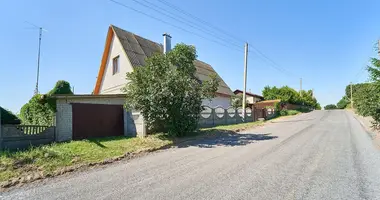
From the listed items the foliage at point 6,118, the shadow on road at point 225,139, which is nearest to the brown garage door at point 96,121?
the foliage at point 6,118

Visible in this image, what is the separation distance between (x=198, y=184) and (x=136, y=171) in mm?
1929

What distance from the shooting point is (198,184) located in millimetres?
4844

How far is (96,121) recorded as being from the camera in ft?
38.9

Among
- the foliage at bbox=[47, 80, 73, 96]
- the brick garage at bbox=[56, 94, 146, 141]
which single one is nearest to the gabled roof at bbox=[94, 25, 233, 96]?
the foliage at bbox=[47, 80, 73, 96]

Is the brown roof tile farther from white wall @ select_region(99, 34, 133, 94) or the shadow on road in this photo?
the shadow on road

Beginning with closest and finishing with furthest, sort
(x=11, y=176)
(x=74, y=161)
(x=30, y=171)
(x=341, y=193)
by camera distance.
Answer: (x=341, y=193) < (x=11, y=176) < (x=30, y=171) < (x=74, y=161)

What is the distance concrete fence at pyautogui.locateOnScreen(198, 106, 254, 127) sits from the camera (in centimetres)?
1703

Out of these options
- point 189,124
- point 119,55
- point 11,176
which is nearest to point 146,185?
point 11,176

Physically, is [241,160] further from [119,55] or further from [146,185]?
[119,55]

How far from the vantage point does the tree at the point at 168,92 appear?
10.7 meters

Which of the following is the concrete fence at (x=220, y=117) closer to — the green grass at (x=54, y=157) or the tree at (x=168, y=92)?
the tree at (x=168, y=92)

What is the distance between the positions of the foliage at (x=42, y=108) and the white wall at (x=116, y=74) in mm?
3988

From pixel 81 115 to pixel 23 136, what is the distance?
254 cm

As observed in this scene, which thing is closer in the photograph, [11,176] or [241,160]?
[11,176]
